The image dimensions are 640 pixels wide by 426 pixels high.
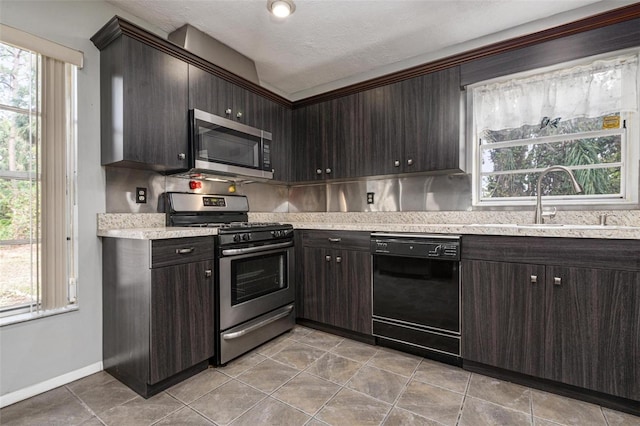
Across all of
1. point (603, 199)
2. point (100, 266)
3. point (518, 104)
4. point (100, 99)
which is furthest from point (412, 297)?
point (100, 99)

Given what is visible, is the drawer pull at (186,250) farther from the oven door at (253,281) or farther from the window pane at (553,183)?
the window pane at (553,183)

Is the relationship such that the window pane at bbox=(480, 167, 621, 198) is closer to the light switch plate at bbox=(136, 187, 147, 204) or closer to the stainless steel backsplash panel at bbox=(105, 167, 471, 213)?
the stainless steel backsplash panel at bbox=(105, 167, 471, 213)

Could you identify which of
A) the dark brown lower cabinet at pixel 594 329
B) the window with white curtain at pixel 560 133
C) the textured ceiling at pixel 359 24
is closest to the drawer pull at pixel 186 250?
the textured ceiling at pixel 359 24

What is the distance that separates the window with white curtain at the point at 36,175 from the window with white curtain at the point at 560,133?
3.01 metres

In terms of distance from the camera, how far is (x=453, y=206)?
2.64 metres

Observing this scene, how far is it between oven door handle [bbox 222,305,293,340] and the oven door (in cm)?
5

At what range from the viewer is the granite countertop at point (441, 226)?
1.68m

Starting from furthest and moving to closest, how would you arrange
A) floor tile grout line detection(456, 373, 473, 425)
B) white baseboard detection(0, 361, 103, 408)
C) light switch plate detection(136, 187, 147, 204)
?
light switch plate detection(136, 187, 147, 204) < white baseboard detection(0, 361, 103, 408) < floor tile grout line detection(456, 373, 473, 425)

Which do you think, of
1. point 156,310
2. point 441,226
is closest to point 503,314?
point 441,226

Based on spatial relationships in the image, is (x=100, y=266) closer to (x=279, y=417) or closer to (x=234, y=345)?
Result: (x=234, y=345)

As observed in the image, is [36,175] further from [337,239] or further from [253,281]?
[337,239]

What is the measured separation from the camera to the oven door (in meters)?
2.10

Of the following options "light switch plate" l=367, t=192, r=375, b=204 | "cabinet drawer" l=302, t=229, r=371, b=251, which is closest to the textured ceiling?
"light switch plate" l=367, t=192, r=375, b=204

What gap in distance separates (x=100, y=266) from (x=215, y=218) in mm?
927
